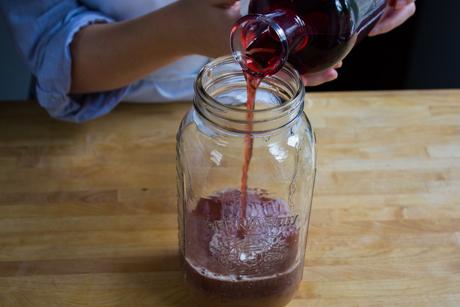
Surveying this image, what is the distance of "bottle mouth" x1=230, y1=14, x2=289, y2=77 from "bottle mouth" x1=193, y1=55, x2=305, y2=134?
0.16ft

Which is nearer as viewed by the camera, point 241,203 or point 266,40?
point 266,40

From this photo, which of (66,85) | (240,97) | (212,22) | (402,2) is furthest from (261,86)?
(66,85)

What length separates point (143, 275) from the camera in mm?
741

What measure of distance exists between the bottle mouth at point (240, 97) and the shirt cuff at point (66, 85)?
385mm

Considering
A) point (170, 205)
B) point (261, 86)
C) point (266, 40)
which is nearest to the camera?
point (266, 40)

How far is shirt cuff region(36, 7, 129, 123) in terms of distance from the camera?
35.1 inches

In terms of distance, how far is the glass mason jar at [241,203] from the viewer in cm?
63

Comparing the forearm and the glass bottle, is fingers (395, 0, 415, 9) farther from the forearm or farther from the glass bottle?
the forearm

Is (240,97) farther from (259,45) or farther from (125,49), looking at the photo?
(125,49)

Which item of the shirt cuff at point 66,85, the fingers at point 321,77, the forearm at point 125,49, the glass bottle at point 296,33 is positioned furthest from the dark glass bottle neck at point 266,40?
the shirt cuff at point 66,85

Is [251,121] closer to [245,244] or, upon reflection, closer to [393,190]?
[245,244]

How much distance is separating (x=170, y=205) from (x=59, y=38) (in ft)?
1.27

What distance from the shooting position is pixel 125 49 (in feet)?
2.85

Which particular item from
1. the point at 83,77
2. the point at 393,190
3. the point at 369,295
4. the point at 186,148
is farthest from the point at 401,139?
the point at 83,77
